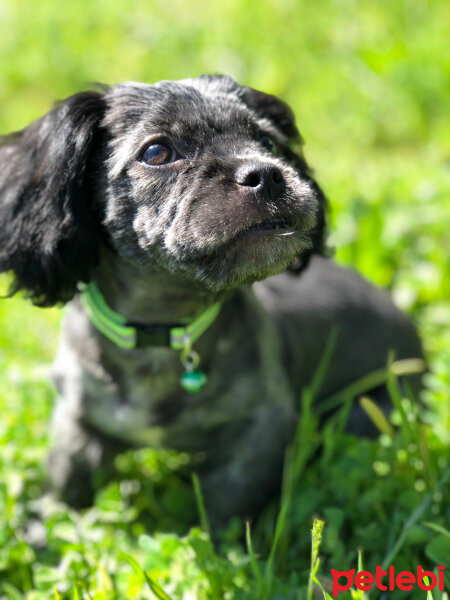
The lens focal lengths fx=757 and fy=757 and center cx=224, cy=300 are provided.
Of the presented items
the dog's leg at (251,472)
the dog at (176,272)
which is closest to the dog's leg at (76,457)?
the dog at (176,272)

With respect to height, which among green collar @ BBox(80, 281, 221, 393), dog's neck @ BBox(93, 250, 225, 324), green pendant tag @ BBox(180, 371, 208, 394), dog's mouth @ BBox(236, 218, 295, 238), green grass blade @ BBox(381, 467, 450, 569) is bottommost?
green grass blade @ BBox(381, 467, 450, 569)

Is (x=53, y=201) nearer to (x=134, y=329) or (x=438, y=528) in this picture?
(x=134, y=329)

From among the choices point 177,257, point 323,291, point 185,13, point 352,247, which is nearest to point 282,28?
point 185,13

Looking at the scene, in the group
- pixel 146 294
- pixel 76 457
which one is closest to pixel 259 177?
pixel 146 294

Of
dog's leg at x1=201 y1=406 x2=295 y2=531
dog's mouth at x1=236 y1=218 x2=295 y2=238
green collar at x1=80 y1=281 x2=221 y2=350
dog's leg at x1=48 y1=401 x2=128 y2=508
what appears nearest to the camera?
dog's mouth at x1=236 y1=218 x2=295 y2=238

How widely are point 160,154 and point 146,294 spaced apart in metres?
0.46

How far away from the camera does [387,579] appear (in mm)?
2172

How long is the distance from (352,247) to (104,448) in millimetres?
1830

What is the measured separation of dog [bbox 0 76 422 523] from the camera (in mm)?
2029

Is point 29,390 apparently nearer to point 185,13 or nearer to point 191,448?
point 191,448

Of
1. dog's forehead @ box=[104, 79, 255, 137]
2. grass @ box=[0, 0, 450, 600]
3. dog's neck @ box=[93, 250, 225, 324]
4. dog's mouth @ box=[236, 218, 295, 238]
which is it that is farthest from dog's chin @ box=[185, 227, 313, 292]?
grass @ box=[0, 0, 450, 600]

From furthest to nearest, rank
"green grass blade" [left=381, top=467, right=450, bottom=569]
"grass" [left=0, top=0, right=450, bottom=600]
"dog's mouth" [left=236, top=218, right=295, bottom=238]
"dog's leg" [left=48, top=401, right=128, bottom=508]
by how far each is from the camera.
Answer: "dog's leg" [left=48, top=401, right=128, bottom=508]
"grass" [left=0, top=0, right=450, bottom=600]
"green grass blade" [left=381, top=467, right=450, bottom=569]
"dog's mouth" [left=236, top=218, right=295, bottom=238]

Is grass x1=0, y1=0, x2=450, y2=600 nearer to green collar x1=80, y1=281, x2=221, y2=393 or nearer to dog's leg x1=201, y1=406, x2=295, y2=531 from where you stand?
dog's leg x1=201, y1=406, x2=295, y2=531

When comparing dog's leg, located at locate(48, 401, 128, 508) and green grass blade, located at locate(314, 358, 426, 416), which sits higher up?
green grass blade, located at locate(314, 358, 426, 416)
